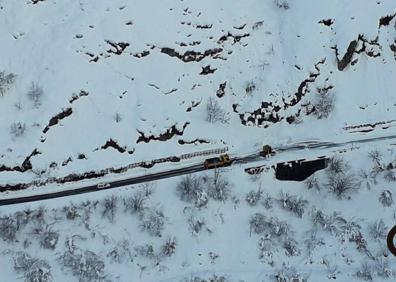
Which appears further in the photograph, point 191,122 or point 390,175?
point 191,122

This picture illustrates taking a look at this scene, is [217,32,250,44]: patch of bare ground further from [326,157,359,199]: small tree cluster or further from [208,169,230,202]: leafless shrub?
[326,157,359,199]: small tree cluster

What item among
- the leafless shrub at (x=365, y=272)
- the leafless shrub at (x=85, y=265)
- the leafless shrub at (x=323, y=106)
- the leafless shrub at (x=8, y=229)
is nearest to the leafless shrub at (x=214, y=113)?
the leafless shrub at (x=323, y=106)

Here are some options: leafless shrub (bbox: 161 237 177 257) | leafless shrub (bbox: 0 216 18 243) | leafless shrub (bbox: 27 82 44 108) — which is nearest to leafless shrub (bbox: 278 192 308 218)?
leafless shrub (bbox: 161 237 177 257)

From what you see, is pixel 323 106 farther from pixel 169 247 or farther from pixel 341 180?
pixel 169 247

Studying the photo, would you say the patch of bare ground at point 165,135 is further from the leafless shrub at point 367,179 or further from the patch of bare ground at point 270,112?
the leafless shrub at point 367,179

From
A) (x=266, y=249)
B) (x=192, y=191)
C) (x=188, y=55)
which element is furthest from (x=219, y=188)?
(x=188, y=55)

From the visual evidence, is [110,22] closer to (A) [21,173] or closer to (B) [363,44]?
(A) [21,173]

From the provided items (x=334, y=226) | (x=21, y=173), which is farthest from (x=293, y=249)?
(x=21, y=173)
